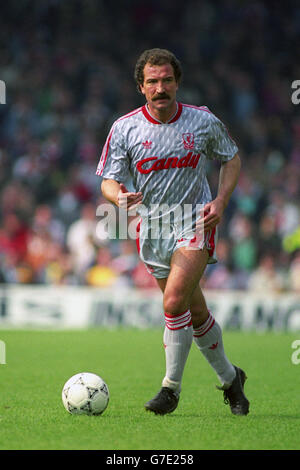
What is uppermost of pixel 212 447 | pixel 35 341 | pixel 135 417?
pixel 212 447

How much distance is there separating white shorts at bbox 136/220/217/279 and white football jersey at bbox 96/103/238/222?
19cm

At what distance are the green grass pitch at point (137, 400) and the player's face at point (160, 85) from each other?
2.06 metres

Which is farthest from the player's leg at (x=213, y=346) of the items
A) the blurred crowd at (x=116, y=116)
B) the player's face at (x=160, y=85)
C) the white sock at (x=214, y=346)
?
the blurred crowd at (x=116, y=116)

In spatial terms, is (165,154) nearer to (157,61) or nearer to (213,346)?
(157,61)

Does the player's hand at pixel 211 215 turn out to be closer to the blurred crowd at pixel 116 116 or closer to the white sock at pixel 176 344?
the white sock at pixel 176 344

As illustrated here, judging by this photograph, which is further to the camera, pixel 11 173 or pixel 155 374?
pixel 11 173

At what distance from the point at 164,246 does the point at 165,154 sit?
0.62 meters

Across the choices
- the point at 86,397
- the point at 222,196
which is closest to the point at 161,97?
the point at 222,196


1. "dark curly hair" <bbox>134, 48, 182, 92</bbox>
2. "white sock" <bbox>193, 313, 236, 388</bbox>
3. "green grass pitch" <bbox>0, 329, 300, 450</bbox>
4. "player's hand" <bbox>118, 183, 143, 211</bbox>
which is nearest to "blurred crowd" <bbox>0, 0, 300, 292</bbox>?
"green grass pitch" <bbox>0, 329, 300, 450</bbox>

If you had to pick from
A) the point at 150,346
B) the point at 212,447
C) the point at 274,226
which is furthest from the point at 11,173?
the point at 212,447

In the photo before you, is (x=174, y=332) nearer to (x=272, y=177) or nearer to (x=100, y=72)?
(x=272, y=177)

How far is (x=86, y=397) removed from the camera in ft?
18.8

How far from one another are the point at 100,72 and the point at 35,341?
8.72 meters

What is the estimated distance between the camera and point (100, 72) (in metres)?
19.3
